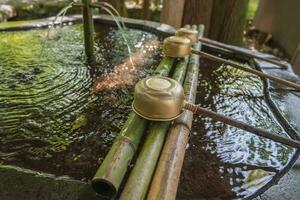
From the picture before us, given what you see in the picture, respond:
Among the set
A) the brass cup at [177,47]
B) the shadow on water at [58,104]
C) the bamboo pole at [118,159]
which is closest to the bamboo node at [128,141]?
the bamboo pole at [118,159]

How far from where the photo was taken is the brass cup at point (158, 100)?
1639 mm

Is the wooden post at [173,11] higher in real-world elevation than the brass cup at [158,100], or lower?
lower

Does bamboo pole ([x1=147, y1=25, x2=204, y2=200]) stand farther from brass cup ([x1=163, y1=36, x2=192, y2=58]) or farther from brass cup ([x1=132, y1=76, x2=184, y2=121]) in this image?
brass cup ([x1=163, y1=36, x2=192, y2=58])

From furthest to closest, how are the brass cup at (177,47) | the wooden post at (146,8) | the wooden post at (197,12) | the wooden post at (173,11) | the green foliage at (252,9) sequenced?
the green foliage at (252,9) → the wooden post at (146,8) → the wooden post at (173,11) → the wooden post at (197,12) → the brass cup at (177,47)

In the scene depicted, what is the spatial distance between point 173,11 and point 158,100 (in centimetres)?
441

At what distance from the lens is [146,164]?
1447 millimetres

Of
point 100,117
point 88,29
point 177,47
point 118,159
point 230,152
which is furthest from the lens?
point 88,29

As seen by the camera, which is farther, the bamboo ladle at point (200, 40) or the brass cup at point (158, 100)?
the bamboo ladle at point (200, 40)

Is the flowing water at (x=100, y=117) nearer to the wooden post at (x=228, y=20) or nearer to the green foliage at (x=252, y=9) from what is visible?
the wooden post at (x=228, y=20)

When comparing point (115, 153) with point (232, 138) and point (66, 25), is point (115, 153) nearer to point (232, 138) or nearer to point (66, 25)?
point (232, 138)

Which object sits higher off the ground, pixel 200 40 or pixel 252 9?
pixel 200 40

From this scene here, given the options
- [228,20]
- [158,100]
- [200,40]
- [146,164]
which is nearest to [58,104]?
[158,100]

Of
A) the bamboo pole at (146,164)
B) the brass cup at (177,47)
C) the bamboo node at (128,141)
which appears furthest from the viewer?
the brass cup at (177,47)

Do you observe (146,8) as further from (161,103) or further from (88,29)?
(161,103)
